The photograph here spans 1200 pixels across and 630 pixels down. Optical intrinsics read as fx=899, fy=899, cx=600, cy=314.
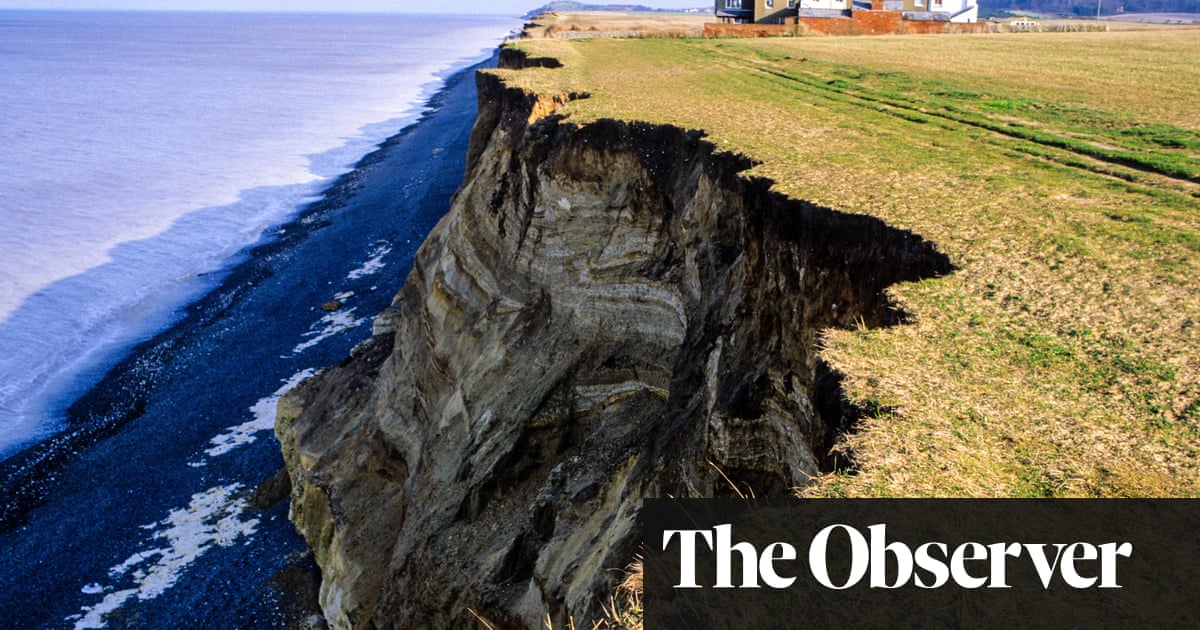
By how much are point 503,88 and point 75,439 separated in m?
19.4

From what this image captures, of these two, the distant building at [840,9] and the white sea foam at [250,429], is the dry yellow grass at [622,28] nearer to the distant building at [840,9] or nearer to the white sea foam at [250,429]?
the distant building at [840,9]

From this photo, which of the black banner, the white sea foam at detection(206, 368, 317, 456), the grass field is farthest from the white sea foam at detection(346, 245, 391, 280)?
the black banner

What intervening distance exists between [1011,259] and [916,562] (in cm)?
616

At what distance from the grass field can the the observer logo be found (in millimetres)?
585

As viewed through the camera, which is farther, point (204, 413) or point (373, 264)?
point (373, 264)

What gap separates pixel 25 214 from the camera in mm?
57250

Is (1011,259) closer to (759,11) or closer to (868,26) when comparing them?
(868,26)

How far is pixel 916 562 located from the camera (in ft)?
21.6

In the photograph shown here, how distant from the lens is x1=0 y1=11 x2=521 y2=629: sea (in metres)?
23.7

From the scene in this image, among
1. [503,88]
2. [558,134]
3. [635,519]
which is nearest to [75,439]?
[503,88]

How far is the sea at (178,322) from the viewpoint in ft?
77.9

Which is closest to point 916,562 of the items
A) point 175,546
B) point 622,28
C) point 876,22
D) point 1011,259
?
point 1011,259

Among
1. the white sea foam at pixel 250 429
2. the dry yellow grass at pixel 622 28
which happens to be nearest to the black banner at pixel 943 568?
the white sea foam at pixel 250 429

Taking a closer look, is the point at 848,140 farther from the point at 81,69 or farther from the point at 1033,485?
the point at 81,69
